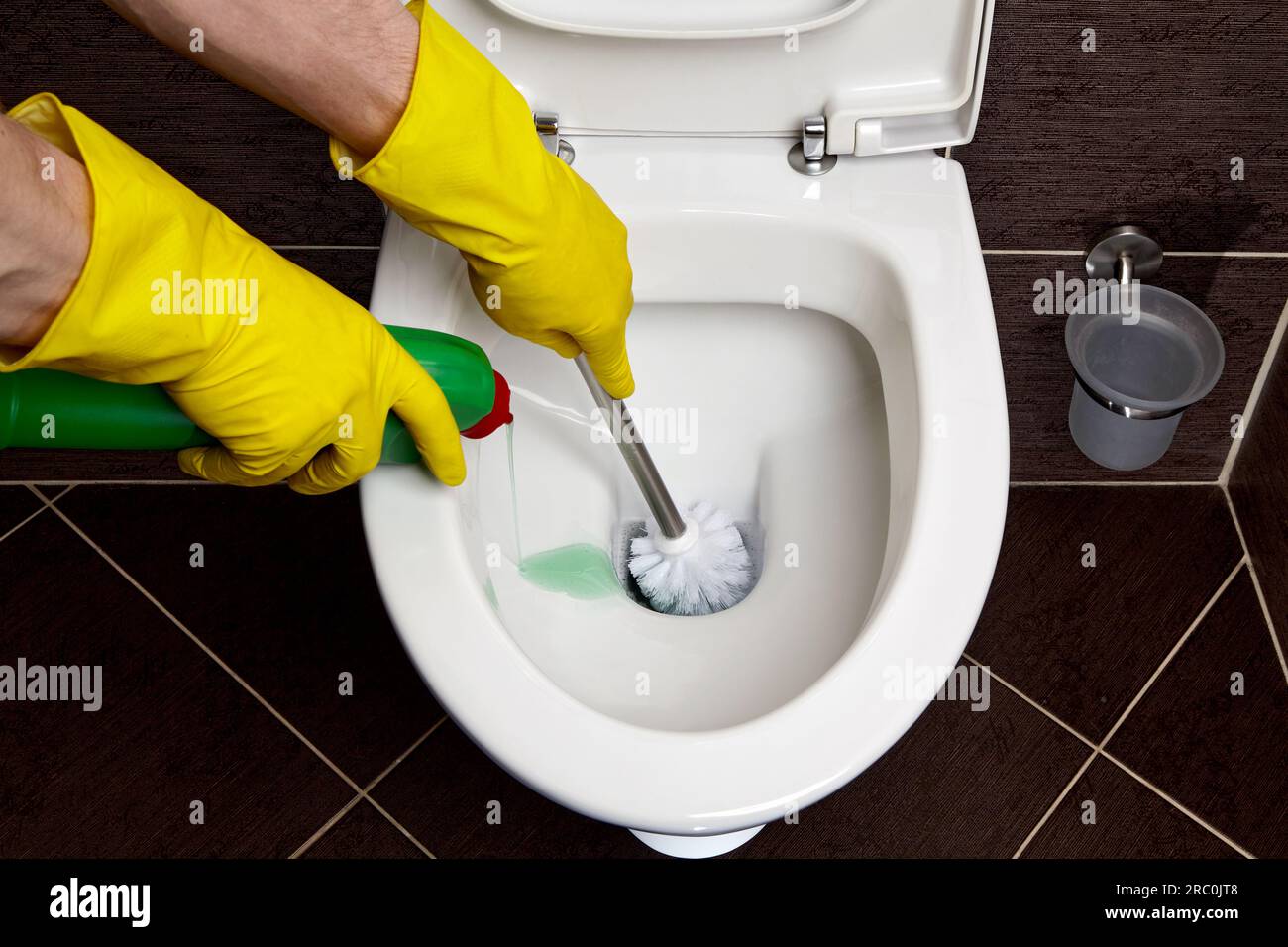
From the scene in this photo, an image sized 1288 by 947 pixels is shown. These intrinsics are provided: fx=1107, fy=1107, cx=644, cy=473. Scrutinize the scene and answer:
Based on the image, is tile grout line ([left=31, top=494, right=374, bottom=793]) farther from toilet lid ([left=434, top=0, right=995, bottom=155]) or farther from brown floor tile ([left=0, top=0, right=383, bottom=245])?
toilet lid ([left=434, top=0, right=995, bottom=155])

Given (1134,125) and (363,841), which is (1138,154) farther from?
(363,841)

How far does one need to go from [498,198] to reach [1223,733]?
795 millimetres

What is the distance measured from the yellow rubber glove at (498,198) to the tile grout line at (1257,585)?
2.38 ft

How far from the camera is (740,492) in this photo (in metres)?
0.85

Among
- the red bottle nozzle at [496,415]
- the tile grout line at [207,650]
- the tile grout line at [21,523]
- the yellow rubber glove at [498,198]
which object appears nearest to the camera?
the yellow rubber glove at [498,198]

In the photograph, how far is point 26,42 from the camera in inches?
29.7

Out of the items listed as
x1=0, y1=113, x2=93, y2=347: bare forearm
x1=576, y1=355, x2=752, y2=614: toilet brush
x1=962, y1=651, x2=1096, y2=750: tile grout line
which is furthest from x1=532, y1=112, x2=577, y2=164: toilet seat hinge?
x1=962, y1=651, x2=1096, y2=750: tile grout line

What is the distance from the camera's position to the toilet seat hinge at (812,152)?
0.70 m

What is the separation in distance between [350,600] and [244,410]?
58 centimetres

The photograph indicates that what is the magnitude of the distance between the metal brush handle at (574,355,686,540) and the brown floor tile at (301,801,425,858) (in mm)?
376

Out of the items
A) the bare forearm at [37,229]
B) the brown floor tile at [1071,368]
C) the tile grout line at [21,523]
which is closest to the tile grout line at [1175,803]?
the brown floor tile at [1071,368]

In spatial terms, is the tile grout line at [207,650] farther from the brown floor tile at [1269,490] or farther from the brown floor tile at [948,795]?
the brown floor tile at [1269,490]

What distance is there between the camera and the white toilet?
57cm

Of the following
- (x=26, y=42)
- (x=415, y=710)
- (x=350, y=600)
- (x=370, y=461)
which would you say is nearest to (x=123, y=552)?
(x=350, y=600)
